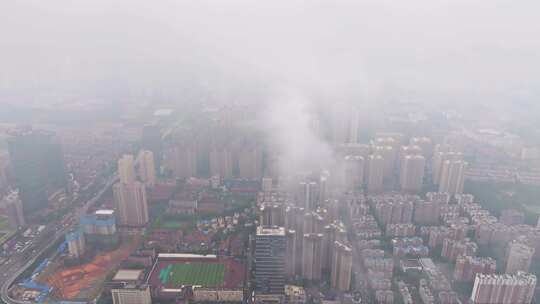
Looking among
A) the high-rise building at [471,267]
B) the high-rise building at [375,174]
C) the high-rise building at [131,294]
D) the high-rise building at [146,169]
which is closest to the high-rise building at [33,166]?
the high-rise building at [146,169]

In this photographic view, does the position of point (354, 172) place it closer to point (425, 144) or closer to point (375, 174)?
point (375, 174)

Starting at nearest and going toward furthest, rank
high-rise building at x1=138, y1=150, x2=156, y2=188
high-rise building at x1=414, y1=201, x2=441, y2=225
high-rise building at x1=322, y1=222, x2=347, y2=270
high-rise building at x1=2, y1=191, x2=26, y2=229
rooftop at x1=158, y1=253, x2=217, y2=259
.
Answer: high-rise building at x1=322, y1=222, x2=347, y2=270 → rooftop at x1=158, y1=253, x2=217, y2=259 → high-rise building at x1=2, y1=191, x2=26, y2=229 → high-rise building at x1=414, y1=201, x2=441, y2=225 → high-rise building at x1=138, y1=150, x2=156, y2=188

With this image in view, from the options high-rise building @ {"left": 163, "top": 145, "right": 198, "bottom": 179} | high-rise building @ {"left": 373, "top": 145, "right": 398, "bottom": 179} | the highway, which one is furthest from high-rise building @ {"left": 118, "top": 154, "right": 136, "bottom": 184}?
high-rise building @ {"left": 373, "top": 145, "right": 398, "bottom": 179}

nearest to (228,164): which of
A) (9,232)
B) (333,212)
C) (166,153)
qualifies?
(166,153)

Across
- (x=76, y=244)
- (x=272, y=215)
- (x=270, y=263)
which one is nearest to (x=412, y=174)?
(x=272, y=215)

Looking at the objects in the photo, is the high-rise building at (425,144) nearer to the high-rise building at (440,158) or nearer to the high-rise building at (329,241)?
the high-rise building at (440,158)

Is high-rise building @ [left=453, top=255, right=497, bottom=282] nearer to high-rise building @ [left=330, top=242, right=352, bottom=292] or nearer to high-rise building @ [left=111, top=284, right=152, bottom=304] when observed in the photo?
high-rise building @ [left=330, top=242, right=352, bottom=292]

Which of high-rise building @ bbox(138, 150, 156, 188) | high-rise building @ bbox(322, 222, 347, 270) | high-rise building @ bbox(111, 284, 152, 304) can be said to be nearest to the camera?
high-rise building @ bbox(111, 284, 152, 304)

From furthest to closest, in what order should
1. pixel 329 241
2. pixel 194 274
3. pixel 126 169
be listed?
pixel 126 169 → pixel 194 274 → pixel 329 241
